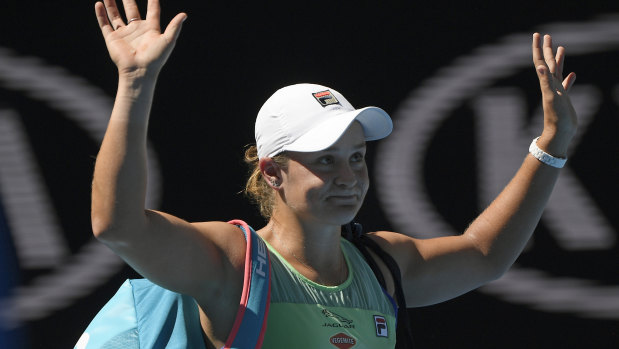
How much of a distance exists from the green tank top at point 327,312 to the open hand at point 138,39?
66cm

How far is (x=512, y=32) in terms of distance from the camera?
3367 mm

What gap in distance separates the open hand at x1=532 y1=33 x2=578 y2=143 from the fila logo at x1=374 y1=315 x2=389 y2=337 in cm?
76

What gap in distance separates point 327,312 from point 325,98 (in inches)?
23.1

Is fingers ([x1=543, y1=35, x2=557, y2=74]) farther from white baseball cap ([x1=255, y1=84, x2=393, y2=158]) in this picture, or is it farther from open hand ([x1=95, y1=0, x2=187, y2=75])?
open hand ([x1=95, y1=0, x2=187, y2=75])

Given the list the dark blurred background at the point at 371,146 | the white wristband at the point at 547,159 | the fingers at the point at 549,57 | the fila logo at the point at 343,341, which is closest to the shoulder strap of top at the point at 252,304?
the fila logo at the point at 343,341

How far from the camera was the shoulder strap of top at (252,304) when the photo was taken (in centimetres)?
201

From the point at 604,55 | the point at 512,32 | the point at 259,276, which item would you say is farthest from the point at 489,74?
the point at 259,276

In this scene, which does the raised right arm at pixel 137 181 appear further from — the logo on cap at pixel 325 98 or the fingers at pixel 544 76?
the fingers at pixel 544 76

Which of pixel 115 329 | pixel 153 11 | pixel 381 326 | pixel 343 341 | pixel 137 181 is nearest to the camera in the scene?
pixel 137 181

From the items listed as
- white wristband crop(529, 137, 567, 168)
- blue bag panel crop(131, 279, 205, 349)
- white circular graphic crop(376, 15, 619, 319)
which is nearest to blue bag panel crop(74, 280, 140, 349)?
blue bag panel crop(131, 279, 205, 349)

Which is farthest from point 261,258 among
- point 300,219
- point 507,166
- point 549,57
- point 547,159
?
point 507,166

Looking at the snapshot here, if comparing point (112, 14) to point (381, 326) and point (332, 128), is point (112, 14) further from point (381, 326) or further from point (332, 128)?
point (381, 326)

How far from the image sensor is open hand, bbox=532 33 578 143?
2447 mm

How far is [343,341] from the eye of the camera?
2186 millimetres
